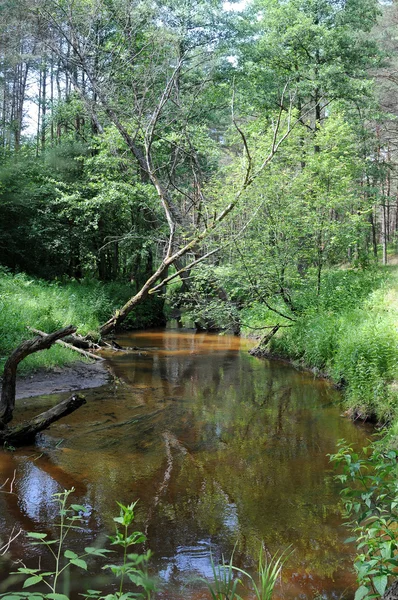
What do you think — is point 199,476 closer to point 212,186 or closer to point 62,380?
point 62,380

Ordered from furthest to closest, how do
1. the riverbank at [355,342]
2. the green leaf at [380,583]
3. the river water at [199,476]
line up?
1. the riverbank at [355,342]
2. the river water at [199,476]
3. the green leaf at [380,583]

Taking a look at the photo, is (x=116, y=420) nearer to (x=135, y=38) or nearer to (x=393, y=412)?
(x=393, y=412)

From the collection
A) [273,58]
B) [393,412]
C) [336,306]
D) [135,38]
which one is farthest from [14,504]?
[273,58]

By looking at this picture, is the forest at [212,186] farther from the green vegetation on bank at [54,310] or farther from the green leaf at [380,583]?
the green leaf at [380,583]

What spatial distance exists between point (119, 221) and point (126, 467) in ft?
57.9

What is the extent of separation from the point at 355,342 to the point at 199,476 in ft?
14.7

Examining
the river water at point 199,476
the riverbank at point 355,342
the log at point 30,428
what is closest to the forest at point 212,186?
the riverbank at point 355,342

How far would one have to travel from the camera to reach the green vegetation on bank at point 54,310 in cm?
1034

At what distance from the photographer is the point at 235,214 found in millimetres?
13953

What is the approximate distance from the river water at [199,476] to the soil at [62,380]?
379mm

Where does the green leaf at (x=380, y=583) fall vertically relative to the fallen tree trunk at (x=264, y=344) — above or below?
below

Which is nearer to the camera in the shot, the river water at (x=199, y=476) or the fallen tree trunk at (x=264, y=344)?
the river water at (x=199, y=476)

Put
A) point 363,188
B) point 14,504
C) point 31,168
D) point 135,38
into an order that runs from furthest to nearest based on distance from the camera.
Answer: point 31,168, point 363,188, point 135,38, point 14,504

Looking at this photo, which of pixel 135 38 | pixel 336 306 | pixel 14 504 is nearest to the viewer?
pixel 14 504
